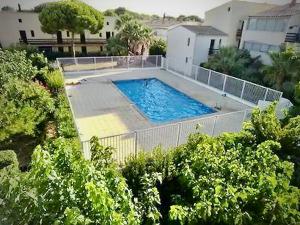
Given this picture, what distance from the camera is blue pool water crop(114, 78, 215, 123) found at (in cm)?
1510

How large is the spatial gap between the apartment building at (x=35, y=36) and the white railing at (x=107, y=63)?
14.3 meters

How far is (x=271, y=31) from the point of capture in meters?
20.6

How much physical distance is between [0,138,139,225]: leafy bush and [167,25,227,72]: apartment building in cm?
1975

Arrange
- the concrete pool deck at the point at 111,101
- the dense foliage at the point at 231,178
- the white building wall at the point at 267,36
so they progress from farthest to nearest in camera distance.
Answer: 1. the white building wall at the point at 267,36
2. the concrete pool deck at the point at 111,101
3. the dense foliage at the point at 231,178

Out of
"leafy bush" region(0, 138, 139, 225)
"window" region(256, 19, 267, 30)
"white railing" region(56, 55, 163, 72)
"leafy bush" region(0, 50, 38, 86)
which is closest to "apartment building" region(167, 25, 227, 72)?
"white railing" region(56, 55, 163, 72)

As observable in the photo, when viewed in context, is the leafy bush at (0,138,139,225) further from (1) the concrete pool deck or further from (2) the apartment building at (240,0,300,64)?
(2) the apartment building at (240,0,300,64)

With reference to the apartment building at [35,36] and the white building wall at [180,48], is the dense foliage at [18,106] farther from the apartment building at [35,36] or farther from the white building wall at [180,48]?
the apartment building at [35,36]

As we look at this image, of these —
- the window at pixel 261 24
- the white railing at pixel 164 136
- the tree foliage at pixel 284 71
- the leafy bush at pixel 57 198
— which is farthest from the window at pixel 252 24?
the leafy bush at pixel 57 198

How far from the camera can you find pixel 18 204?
10.4 feet

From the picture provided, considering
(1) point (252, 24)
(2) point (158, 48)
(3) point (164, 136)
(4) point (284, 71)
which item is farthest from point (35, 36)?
(4) point (284, 71)

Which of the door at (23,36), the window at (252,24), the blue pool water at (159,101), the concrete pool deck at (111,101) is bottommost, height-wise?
the blue pool water at (159,101)

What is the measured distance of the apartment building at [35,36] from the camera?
3247 centimetres

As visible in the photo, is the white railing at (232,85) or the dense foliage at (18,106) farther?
the white railing at (232,85)

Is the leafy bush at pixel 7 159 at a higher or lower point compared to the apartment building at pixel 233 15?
lower
